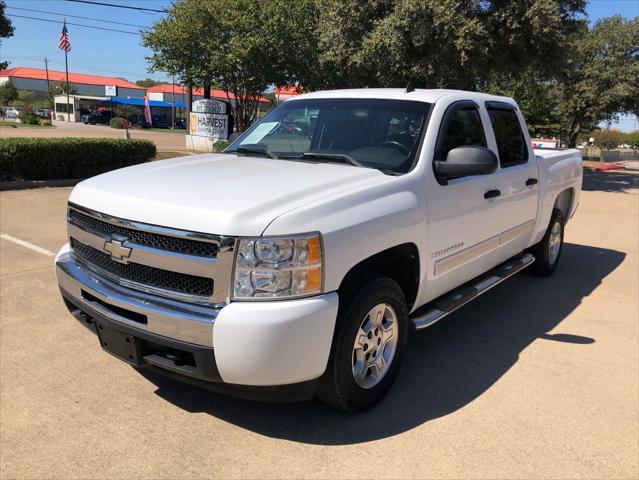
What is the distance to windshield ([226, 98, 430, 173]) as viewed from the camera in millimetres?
3740

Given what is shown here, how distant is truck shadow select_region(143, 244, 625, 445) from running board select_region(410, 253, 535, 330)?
1.44 feet

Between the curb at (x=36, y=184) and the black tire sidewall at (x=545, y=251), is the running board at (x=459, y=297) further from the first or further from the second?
the curb at (x=36, y=184)

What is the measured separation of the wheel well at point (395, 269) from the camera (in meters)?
3.07

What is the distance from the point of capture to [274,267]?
2594 millimetres

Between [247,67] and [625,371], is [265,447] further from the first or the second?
[247,67]

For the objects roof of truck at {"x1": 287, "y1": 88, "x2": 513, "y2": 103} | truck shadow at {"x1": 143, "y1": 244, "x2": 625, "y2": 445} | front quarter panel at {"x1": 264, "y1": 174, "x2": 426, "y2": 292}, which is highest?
roof of truck at {"x1": 287, "y1": 88, "x2": 513, "y2": 103}

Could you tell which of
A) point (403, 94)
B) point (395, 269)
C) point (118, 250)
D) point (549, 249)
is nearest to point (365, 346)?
point (395, 269)

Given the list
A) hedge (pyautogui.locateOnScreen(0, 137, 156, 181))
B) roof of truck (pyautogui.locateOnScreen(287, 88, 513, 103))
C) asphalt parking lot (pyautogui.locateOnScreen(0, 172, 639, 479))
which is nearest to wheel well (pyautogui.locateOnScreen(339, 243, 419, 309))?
asphalt parking lot (pyautogui.locateOnScreen(0, 172, 639, 479))

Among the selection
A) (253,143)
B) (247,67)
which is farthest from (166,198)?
(247,67)

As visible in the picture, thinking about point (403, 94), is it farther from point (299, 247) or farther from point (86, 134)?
point (86, 134)

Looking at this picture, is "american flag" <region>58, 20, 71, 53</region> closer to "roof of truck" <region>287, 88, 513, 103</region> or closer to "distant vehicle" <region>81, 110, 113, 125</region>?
"distant vehicle" <region>81, 110, 113, 125</region>

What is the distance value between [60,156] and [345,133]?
10152 mm

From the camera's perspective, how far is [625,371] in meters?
4.05

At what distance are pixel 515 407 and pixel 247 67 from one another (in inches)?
688
